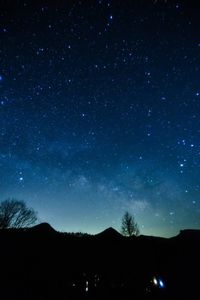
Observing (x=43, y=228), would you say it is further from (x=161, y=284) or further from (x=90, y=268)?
(x=161, y=284)

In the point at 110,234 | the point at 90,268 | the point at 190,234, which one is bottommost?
the point at 90,268

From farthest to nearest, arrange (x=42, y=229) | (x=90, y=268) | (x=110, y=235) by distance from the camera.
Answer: (x=110, y=235), (x=90, y=268), (x=42, y=229)

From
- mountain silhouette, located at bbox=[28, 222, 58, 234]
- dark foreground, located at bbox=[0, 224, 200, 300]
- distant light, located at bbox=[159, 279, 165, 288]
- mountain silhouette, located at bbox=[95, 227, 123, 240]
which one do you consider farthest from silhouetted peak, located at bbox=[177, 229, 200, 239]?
mountain silhouette, located at bbox=[28, 222, 58, 234]

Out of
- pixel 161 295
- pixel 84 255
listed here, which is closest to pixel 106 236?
pixel 84 255

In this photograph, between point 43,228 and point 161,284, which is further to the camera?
point 161,284

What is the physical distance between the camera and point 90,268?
1487cm

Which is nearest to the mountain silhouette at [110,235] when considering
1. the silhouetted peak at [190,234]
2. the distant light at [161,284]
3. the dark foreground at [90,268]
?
the dark foreground at [90,268]

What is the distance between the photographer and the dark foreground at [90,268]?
530 inches

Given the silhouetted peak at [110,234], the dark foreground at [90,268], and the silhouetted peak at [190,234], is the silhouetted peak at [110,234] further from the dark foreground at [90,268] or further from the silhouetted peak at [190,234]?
the silhouetted peak at [190,234]

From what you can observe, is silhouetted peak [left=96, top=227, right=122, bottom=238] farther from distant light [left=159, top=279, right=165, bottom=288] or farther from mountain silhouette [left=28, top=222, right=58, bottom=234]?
distant light [left=159, top=279, right=165, bottom=288]

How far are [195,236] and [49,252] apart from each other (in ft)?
37.1

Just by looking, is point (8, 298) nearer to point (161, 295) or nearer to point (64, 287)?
point (64, 287)

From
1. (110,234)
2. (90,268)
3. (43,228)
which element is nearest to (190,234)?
(110,234)

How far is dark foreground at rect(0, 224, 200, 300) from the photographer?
13469mm
